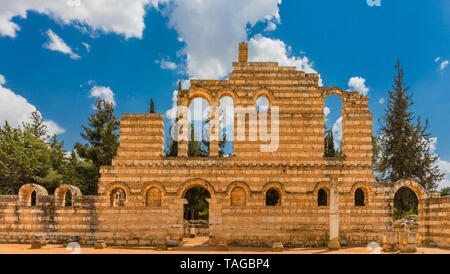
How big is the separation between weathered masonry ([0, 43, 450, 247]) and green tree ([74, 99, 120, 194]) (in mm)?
12483

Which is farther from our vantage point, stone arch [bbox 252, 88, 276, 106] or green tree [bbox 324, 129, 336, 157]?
green tree [bbox 324, 129, 336, 157]

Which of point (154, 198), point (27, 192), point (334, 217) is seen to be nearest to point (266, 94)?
point (334, 217)

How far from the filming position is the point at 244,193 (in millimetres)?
18016

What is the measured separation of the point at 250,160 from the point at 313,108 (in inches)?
172

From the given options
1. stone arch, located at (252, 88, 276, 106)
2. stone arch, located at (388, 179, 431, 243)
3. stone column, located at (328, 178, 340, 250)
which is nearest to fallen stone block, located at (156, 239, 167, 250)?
stone column, located at (328, 178, 340, 250)

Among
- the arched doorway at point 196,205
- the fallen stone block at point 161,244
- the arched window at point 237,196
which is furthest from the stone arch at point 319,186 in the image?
the arched doorway at point 196,205

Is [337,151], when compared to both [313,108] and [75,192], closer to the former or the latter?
[313,108]

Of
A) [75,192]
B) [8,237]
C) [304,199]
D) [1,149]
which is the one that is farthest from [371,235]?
[1,149]

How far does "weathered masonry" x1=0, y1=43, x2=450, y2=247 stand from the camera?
56.3ft

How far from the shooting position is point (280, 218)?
680 inches

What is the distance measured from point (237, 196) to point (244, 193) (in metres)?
0.41

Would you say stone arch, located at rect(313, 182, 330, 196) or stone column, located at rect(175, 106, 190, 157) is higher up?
stone column, located at rect(175, 106, 190, 157)

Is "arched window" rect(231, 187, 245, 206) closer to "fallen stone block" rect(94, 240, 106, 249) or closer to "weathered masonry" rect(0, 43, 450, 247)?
"weathered masonry" rect(0, 43, 450, 247)

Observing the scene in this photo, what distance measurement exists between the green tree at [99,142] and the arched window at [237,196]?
52.7 ft
